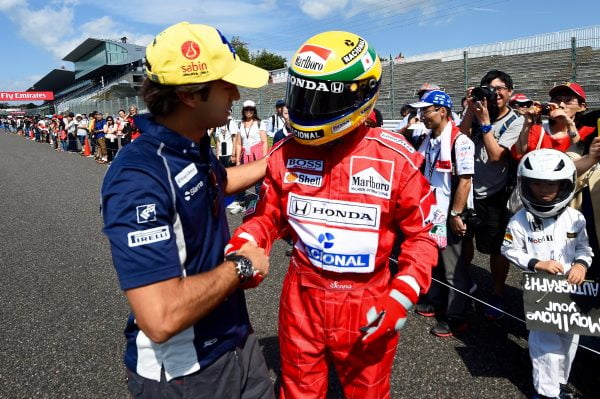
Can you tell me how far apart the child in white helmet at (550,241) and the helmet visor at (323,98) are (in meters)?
1.64

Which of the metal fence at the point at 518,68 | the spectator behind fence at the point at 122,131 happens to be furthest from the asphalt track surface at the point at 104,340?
the spectator behind fence at the point at 122,131

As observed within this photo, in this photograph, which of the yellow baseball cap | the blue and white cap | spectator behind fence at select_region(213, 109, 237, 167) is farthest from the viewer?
spectator behind fence at select_region(213, 109, 237, 167)

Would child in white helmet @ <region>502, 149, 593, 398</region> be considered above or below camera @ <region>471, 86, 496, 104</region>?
below

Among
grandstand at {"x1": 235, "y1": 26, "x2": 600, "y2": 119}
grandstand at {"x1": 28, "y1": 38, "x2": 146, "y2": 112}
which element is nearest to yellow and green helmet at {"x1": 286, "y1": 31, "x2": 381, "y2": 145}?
grandstand at {"x1": 235, "y1": 26, "x2": 600, "y2": 119}

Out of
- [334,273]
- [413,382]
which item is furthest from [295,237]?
[413,382]

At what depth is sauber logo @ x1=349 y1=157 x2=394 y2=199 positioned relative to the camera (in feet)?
6.17

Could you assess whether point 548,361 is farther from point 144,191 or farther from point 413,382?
point 144,191

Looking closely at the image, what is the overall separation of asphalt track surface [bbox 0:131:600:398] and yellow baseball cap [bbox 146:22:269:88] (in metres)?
2.29

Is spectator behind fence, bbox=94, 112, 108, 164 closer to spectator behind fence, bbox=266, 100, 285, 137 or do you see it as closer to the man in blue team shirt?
spectator behind fence, bbox=266, 100, 285, 137

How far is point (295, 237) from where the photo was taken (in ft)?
6.92

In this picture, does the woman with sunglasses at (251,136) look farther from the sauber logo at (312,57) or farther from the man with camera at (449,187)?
the sauber logo at (312,57)

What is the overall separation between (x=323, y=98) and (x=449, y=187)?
243 cm

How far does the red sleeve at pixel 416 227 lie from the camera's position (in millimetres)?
1817

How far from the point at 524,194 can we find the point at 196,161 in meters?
2.33
